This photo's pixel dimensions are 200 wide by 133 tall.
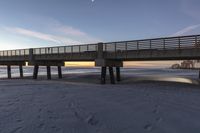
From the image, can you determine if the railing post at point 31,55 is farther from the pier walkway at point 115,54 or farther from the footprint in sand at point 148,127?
the footprint in sand at point 148,127

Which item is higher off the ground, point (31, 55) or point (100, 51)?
point (100, 51)

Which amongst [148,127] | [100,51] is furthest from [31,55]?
[148,127]

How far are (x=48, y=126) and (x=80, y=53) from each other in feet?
76.4

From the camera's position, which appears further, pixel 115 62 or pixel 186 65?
pixel 186 65

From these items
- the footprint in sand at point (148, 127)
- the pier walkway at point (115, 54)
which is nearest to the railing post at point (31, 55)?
the pier walkway at point (115, 54)

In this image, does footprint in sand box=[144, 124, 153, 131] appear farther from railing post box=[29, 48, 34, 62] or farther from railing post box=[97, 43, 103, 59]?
railing post box=[29, 48, 34, 62]

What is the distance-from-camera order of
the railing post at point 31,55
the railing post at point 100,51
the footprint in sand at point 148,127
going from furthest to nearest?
1. the railing post at point 31,55
2. the railing post at point 100,51
3. the footprint in sand at point 148,127

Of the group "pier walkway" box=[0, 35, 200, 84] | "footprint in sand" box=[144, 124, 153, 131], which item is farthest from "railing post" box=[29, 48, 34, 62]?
"footprint in sand" box=[144, 124, 153, 131]

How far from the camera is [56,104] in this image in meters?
12.4

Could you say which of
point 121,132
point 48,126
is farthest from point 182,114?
point 48,126

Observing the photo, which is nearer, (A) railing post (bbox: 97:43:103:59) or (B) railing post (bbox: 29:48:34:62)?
(A) railing post (bbox: 97:43:103:59)

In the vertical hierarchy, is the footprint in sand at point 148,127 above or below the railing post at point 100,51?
below

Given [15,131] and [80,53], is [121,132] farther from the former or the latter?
[80,53]

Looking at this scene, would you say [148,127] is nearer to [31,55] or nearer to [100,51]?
[100,51]
